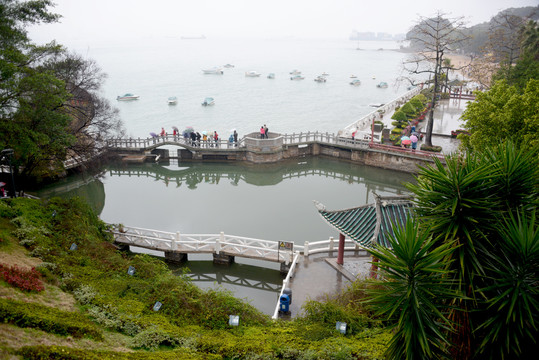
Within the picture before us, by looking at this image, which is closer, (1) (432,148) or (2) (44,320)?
(2) (44,320)

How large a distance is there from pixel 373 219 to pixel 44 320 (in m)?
10.5

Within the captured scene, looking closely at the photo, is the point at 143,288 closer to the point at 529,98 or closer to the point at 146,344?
the point at 146,344

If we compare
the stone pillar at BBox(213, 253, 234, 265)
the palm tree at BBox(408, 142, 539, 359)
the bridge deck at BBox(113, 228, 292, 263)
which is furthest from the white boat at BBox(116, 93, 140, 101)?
the palm tree at BBox(408, 142, 539, 359)

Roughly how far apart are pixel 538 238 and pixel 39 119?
23.3 m

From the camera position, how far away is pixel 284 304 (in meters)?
14.8

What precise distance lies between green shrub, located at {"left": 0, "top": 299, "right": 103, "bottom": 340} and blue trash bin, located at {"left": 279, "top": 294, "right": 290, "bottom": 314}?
6119 millimetres

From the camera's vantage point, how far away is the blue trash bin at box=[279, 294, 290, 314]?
14695 millimetres

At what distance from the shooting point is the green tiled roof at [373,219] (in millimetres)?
14335

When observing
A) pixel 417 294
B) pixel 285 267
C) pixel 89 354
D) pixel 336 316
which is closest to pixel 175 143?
pixel 285 267

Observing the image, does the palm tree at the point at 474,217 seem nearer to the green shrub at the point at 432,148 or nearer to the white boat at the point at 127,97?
the green shrub at the point at 432,148

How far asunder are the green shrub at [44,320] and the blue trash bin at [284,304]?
6119 millimetres

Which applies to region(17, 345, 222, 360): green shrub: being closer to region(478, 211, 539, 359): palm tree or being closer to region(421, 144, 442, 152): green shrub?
region(478, 211, 539, 359): palm tree

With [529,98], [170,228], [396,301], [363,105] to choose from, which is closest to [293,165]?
[170,228]

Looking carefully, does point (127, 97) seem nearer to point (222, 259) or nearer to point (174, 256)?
point (174, 256)
